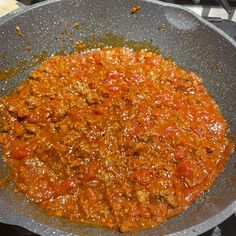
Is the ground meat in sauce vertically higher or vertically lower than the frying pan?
lower

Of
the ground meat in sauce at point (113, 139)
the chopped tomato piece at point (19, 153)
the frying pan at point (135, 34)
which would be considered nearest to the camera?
the ground meat in sauce at point (113, 139)

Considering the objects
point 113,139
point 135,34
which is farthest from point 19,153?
point 135,34

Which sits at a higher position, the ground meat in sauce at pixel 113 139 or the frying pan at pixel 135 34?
the frying pan at pixel 135 34

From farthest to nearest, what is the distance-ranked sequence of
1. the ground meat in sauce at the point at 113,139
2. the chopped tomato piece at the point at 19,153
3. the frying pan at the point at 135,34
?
1. the frying pan at the point at 135,34
2. the chopped tomato piece at the point at 19,153
3. the ground meat in sauce at the point at 113,139

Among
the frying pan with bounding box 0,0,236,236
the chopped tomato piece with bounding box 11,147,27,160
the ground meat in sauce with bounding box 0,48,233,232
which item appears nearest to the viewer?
the ground meat in sauce with bounding box 0,48,233,232

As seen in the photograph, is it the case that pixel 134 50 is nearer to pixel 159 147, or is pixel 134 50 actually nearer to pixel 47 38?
pixel 47 38

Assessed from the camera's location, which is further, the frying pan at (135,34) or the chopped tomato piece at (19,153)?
the frying pan at (135,34)

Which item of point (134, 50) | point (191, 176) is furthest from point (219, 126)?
point (134, 50)

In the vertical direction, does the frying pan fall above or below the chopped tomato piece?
above

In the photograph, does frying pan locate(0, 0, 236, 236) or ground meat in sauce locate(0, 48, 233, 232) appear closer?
ground meat in sauce locate(0, 48, 233, 232)

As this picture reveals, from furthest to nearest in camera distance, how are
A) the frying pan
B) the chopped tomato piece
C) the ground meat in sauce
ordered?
1. the frying pan
2. the chopped tomato piece
3. the ground meat in sauce
